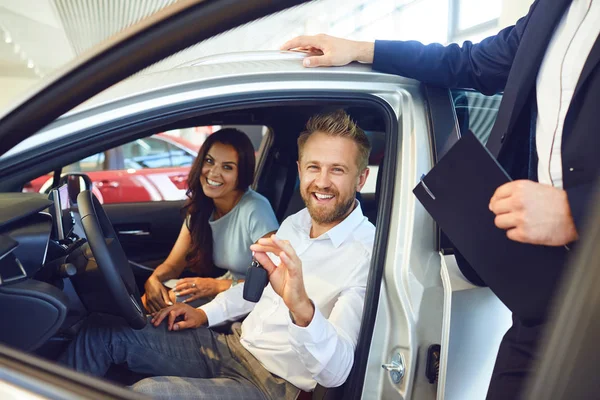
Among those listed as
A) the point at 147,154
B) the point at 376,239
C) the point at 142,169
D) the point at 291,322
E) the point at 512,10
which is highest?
the point at 512,10

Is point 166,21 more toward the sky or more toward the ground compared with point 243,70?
more toward the ground

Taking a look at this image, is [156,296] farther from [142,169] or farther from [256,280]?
[142,169]

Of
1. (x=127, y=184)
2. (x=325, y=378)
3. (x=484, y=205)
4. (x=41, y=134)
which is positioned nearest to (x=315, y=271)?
(x=325, y=378)

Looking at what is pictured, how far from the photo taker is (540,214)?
2.70ft

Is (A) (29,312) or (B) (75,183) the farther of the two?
(B) (75,183)

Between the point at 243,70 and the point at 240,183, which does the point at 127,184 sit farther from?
the point at 243,70

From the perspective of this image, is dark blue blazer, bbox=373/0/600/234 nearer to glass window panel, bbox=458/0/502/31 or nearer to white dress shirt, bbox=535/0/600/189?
white dress shirt, bbox=535/0/600/189

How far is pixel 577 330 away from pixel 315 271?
106 centimetres

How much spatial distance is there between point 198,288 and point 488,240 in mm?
1336

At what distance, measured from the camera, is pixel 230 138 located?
7.41 feet

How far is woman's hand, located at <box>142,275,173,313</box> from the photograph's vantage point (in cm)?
203

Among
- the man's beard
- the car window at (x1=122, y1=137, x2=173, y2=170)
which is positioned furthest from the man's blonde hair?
the car window at (x1=122, y1=137, x2=173, y2=170)

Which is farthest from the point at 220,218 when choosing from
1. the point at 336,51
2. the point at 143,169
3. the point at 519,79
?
the point at 143,169

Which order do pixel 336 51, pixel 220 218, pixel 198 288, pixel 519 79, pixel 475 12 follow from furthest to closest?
1. pixel 475 12
2. pixel 220 218
3. pixel 198 288
4. pixel 336 51
5. pixel 519 79
